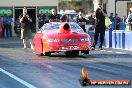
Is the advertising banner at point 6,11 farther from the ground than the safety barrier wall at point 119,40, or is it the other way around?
the advertising banner at point 6,11

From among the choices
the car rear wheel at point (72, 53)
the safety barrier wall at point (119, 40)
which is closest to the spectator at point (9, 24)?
the safety barrier wall at point (119, 40)

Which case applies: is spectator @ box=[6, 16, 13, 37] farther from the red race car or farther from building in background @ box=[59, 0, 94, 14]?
building in background @ box=[59, 0, 94, 14]

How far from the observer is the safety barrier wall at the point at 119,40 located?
2364 centimetres

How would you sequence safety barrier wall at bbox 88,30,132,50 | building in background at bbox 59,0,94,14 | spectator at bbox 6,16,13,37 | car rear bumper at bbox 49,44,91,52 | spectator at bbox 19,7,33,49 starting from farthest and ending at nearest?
building in background at bbox 59,0,94,14
spectator at bbox 6,16,13,37
spectator at bbox 19,7,33,49
safety barrier wall at bbox 88,30,132,50
car rear bumper at bbox 49,44,91,52

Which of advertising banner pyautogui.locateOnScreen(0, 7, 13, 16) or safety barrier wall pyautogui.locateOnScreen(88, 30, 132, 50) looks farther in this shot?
advertising banner pyautogui.locateOnScreen(0, 7, 13, 16)

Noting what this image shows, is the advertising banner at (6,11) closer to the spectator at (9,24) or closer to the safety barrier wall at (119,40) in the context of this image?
the spectator at (9,24)

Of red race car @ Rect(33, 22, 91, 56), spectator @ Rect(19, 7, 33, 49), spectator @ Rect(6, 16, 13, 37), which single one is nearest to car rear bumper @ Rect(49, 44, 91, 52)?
red race car @ Rect(33, 22, 91, 56)

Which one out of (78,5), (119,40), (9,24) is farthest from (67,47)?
(78,5)

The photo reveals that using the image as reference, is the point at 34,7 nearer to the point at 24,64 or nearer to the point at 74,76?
the point at 24,64

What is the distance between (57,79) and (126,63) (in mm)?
4603

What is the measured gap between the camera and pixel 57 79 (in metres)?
12.0

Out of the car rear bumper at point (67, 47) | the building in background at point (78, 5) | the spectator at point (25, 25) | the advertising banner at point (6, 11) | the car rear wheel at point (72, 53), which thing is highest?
the building in background at point (78, 5)

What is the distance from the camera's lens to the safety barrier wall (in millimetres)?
23641

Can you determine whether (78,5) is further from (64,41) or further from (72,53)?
(64,41)
